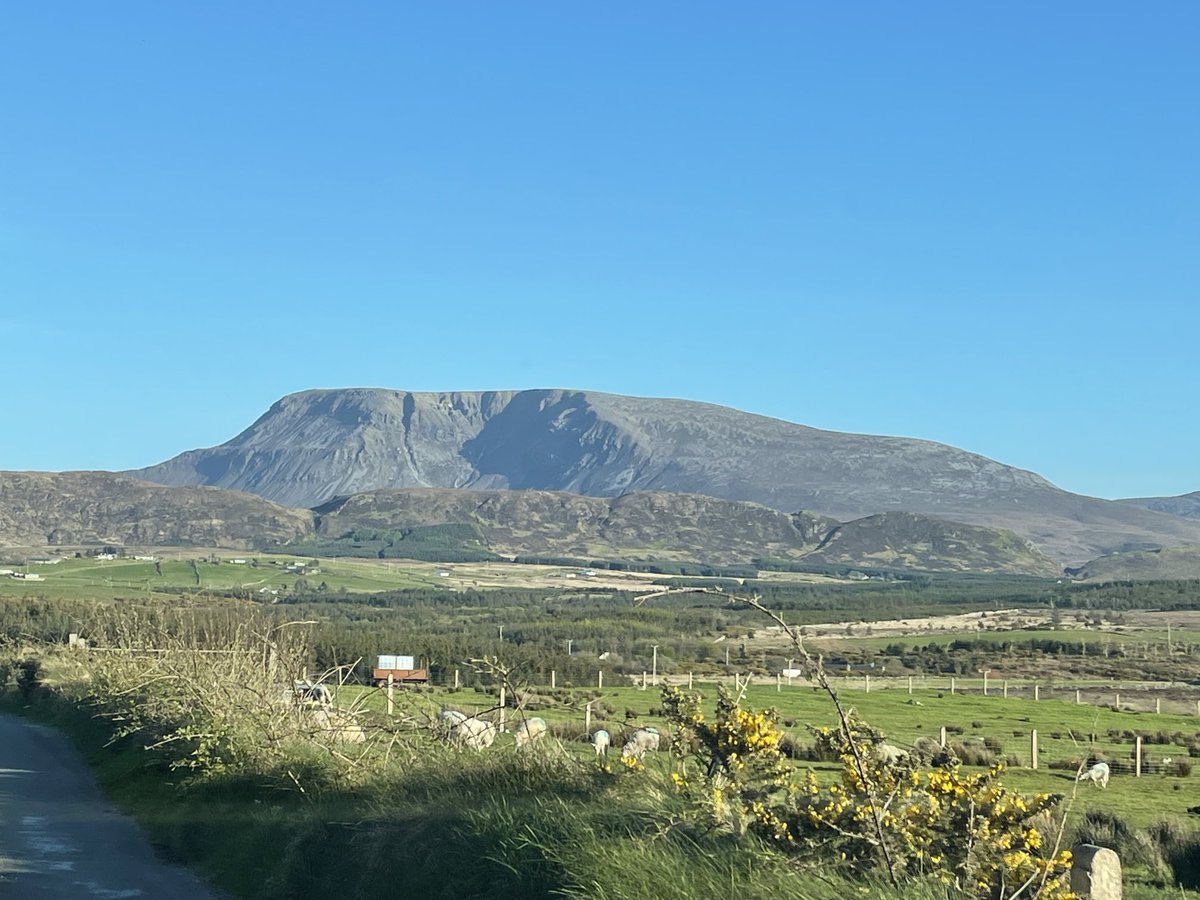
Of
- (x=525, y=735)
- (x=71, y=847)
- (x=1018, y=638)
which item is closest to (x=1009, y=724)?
(x=71, y=847)

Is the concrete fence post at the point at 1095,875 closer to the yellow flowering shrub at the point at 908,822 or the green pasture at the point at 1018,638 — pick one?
the yellow flowering shrub at the point at 908,822

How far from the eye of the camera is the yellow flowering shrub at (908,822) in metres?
9.08

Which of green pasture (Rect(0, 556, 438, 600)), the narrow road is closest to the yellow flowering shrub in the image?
the narrow road

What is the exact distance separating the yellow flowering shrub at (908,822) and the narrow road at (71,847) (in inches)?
253

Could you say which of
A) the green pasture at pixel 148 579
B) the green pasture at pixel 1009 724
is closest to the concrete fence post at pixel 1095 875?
the green pasture at pixel 1009 724

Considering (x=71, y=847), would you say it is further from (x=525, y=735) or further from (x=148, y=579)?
(x=148, y=579)

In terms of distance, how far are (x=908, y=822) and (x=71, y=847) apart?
11.1 meters

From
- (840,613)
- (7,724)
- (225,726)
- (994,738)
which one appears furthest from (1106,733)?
(840,613)

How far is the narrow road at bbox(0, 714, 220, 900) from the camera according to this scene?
557 inches

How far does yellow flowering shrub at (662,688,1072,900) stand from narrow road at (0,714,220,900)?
6438 mm

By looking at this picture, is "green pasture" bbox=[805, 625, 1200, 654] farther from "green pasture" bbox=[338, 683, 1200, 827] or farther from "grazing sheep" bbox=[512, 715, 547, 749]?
"grazing sheep" bbox=[512, 715, 547, 749]

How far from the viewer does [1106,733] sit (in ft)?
188

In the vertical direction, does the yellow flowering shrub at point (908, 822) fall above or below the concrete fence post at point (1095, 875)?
above

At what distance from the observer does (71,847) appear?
55.6 feet
